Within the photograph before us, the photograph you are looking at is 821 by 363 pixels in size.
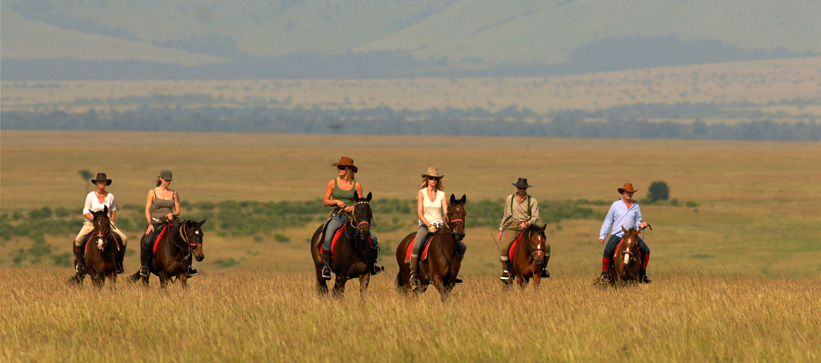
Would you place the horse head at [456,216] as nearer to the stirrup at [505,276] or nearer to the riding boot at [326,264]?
the riding boot at [326,264]

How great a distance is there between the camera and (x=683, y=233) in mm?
61844

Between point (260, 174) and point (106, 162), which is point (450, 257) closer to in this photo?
point (260, 174)

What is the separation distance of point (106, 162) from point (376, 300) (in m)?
128

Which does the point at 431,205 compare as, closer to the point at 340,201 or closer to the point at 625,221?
the point at 340,201

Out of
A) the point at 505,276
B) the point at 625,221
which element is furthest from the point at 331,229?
the point at 625,221

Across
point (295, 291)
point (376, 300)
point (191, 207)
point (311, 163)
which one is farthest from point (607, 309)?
point (311, 163)

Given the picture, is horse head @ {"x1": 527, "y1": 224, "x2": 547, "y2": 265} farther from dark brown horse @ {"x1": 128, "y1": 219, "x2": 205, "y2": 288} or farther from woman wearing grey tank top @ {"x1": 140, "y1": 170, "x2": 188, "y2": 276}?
woman wearing grey tank top @ {"x1": 140, "y1": 170, "x2": 188, "y2": 276}

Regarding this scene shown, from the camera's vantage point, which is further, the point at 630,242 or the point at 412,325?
the point at 630,242

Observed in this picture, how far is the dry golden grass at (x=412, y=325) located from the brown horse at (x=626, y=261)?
42cm

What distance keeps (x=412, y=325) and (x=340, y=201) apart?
294 centimetres

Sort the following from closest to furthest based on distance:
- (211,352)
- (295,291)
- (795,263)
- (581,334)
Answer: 1. (211,352)
2. (581,334)
3. (295,291)
4. (795,263)

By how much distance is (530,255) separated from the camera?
16328 millimetres

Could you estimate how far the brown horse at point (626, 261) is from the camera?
16.1 meters

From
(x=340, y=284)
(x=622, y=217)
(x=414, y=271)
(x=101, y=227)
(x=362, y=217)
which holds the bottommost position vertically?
(x=340, y=284)
